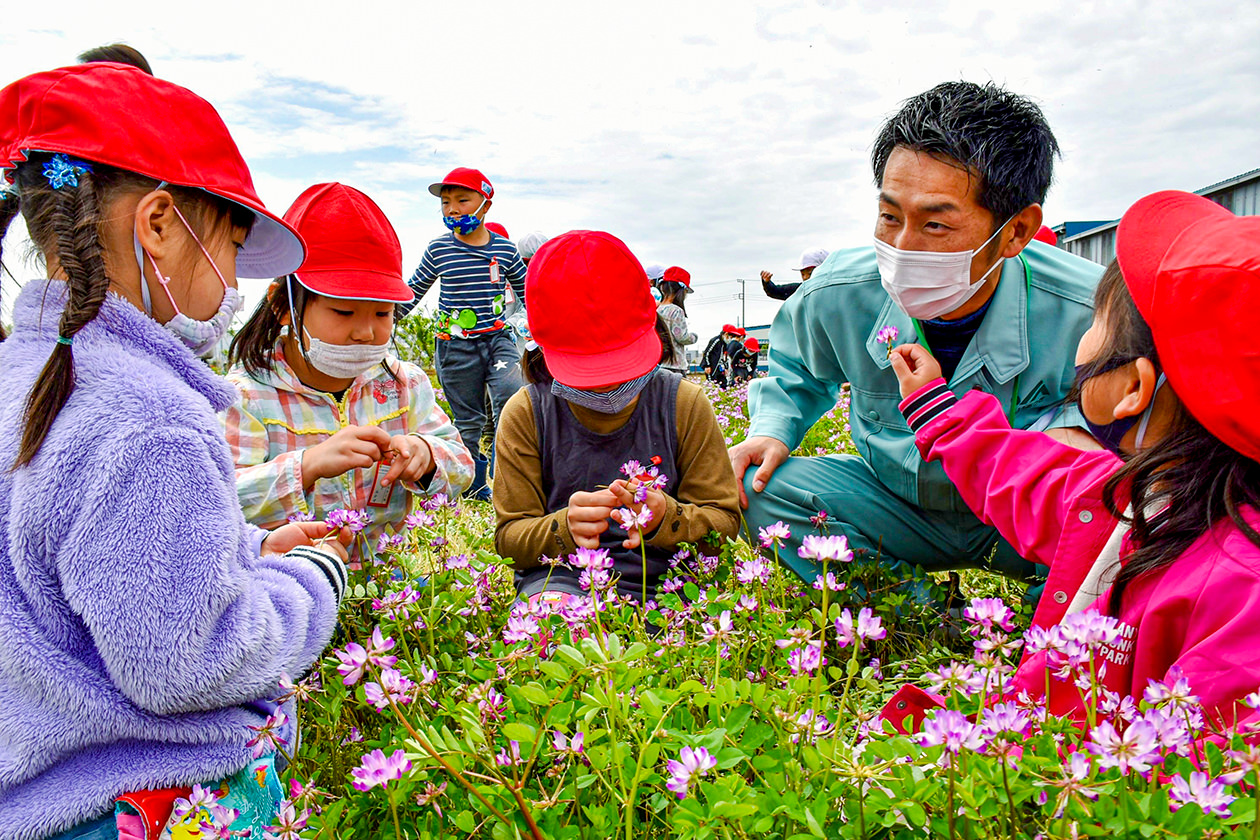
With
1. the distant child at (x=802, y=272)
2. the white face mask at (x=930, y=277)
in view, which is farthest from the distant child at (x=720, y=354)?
the white face mask at (x=930, y=277)

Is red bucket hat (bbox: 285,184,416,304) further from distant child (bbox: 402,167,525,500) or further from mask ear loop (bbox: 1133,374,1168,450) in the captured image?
distant child (bbox: 402,167,525,500)

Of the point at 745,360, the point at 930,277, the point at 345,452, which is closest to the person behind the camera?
the point at 345,452

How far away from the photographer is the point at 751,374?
16156mm

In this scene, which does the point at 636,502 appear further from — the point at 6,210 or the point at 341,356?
the point at 6,210

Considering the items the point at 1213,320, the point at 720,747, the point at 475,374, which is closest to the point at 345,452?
the point at 720,747

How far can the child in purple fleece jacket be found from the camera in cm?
125

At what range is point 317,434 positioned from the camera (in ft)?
9.07

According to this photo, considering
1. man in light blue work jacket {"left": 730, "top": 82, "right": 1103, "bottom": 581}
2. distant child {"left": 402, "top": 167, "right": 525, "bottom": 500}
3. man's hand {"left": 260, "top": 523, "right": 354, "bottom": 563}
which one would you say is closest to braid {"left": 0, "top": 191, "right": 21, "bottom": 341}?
man's hand {"left": 260, "top": 523, "right": 354, "bottom": 563}

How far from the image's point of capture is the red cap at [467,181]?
6.25m

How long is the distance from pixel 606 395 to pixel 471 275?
3837 mm

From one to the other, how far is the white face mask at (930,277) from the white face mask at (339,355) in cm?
176

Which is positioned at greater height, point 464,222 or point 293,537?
point 464,222

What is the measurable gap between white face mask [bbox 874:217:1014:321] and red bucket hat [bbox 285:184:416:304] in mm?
1645

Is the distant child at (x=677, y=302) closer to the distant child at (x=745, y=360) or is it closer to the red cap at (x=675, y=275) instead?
the red cap at (x=675, y=275)
